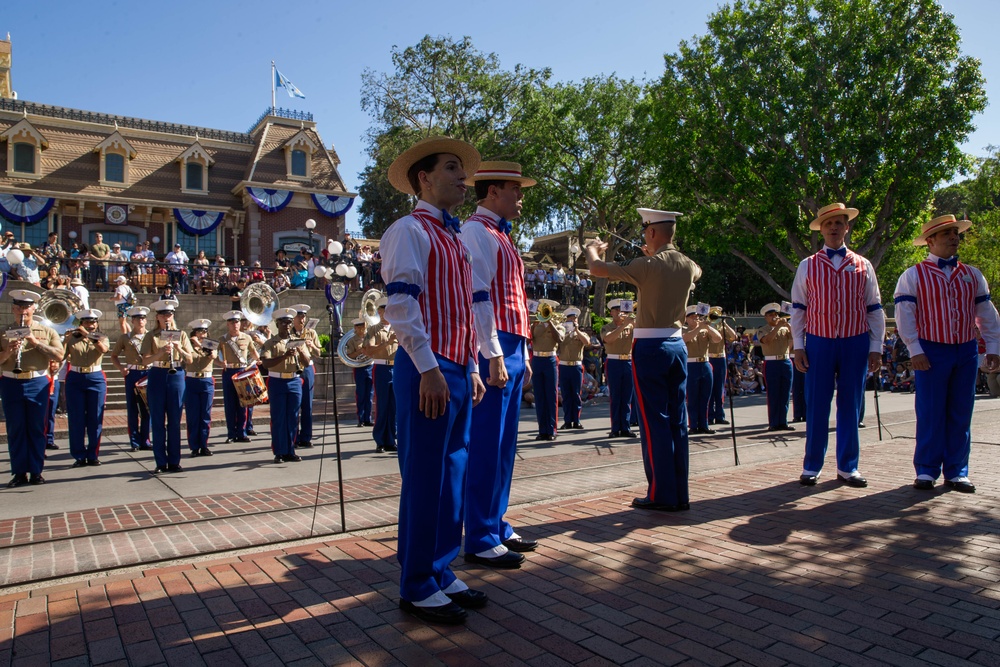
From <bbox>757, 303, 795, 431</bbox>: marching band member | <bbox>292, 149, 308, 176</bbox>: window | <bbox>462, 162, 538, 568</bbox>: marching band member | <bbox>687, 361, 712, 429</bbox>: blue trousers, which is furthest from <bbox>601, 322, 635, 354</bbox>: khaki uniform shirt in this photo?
<bbox>292, 149, 308, 176</bbox>: window

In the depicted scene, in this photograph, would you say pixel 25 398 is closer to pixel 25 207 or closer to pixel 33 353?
pixel 33 353

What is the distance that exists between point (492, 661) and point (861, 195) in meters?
21.6

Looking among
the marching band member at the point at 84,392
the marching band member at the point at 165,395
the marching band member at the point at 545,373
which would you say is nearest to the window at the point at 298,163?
the marching band member at the point at 545,373

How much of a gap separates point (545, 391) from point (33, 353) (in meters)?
6.79

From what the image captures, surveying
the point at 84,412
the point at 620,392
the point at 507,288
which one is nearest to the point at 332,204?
the point at 620,392

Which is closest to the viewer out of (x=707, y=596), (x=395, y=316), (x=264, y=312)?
(x=395, y=316)

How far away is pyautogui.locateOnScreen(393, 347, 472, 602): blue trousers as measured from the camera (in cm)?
349

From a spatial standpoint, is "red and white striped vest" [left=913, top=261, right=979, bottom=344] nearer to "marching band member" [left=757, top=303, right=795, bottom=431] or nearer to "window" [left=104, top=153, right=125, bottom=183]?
"marching band member" [left=757, top=303, right=795, bottom=431]

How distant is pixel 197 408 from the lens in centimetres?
1012

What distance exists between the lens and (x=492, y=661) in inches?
121

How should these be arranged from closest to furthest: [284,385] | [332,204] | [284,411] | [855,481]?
[855,481]
[284,411]
[284,385]
[332,204]

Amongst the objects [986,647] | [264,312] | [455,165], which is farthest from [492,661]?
[264,312]

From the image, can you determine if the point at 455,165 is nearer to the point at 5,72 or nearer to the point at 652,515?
the point at 652,515

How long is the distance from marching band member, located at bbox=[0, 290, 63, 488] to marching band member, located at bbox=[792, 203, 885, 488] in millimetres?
7848
